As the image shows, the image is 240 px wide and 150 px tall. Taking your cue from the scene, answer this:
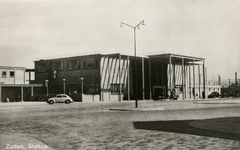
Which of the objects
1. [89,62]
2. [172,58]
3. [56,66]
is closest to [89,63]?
[89,62]

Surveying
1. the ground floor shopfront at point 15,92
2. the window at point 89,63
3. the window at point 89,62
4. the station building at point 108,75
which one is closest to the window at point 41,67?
the station building at point 108,75

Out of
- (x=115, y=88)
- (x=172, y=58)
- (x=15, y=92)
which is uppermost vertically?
(x=172, y=58)

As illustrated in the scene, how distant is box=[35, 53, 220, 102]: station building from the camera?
53.2m

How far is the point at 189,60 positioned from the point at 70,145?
57.6 meters

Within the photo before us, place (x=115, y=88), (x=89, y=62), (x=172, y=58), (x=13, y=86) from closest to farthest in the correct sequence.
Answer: (x=89, y=62), (x=13, y=86), (x=115, y=88), (x=172, y=58)

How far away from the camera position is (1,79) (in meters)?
55.7

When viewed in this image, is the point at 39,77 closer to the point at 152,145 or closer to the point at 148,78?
the point at 148,78

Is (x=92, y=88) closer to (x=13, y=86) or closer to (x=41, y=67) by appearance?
(x=13, y=86)

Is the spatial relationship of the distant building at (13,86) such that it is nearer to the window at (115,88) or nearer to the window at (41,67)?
the window at (41,67)

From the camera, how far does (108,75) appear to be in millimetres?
54188

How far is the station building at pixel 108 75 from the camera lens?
2096 inches

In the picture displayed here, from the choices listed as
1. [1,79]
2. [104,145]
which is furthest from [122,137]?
[1,79]

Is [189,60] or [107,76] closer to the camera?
[107,76]

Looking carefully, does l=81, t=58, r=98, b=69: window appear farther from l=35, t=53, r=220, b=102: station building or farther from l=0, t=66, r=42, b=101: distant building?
l=0, t=66, r=42, b=101: distant building
